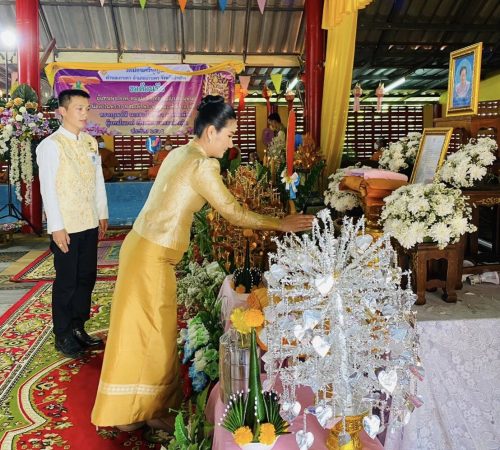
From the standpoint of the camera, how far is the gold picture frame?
2.15 m

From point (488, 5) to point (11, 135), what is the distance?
260 inches

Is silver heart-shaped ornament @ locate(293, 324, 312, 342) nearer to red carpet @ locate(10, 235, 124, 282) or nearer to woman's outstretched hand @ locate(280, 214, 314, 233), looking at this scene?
woman's outstretched hand @ locate(280, 214, 314, 233)

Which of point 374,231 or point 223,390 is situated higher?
point 374,231

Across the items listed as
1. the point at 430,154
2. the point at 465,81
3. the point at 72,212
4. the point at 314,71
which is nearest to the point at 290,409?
the point at 430,154

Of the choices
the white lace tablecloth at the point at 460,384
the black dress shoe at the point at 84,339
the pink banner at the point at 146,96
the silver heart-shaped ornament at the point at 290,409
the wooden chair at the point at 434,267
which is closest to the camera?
the silver heart-shaped ornament at the point at 290,409

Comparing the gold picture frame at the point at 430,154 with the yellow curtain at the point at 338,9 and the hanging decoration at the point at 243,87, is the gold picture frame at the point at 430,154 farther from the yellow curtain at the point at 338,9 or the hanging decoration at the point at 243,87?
the hanging decoration at the point at 243,87

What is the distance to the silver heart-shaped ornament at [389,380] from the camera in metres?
1.06

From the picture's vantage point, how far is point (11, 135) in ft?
20.0

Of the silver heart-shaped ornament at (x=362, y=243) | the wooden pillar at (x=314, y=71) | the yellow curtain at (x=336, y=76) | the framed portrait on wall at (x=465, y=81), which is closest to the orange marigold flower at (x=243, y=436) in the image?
the silver heart-shaped ornament at (x=362, y=243)

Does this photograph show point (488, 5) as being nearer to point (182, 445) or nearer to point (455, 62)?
point (455, 62)

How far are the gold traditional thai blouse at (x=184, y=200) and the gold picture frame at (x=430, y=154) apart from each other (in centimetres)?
71

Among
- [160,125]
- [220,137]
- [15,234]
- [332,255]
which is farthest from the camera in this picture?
[160,125]

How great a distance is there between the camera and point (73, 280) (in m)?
2.92

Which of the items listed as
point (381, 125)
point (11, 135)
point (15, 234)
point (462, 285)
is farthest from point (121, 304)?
point (381, 125)
